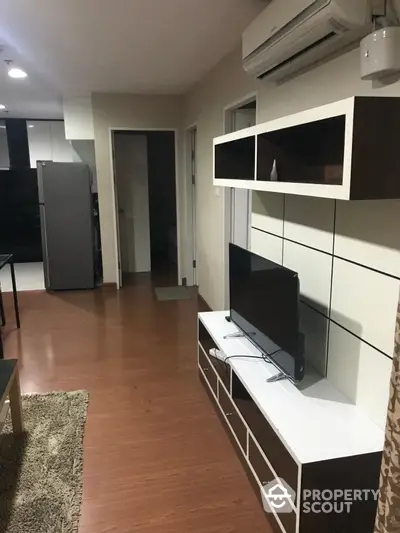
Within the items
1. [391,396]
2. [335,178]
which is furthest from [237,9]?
[391,396]

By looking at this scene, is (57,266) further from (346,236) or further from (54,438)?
(346,236)

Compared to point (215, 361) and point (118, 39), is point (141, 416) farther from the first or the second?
point (118, 39)

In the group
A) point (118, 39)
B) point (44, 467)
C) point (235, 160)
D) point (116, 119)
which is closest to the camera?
point (44, 467)

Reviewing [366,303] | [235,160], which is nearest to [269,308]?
[366,303]

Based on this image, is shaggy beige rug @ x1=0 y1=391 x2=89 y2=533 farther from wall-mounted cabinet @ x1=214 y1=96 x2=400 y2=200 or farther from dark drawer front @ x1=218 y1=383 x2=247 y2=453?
wall-mounted cabinet @ x1=214 y1=96 x2=400 y2=200

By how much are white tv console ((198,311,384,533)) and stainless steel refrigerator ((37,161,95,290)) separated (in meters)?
3.69

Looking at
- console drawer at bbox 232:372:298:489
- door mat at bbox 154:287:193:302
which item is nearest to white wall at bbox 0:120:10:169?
door mat at bbox 154:287:193:302

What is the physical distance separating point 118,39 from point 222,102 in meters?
1.07

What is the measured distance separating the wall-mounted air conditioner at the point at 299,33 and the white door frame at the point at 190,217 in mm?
2946

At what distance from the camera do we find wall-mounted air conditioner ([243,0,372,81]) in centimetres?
161

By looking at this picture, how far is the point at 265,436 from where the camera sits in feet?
6.26

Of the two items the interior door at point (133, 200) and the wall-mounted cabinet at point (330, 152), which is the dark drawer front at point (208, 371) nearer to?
the wall-mounted cabinet at point (330, 152)

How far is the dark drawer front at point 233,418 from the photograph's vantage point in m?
2.17

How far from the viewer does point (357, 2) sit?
1589 millimetres
